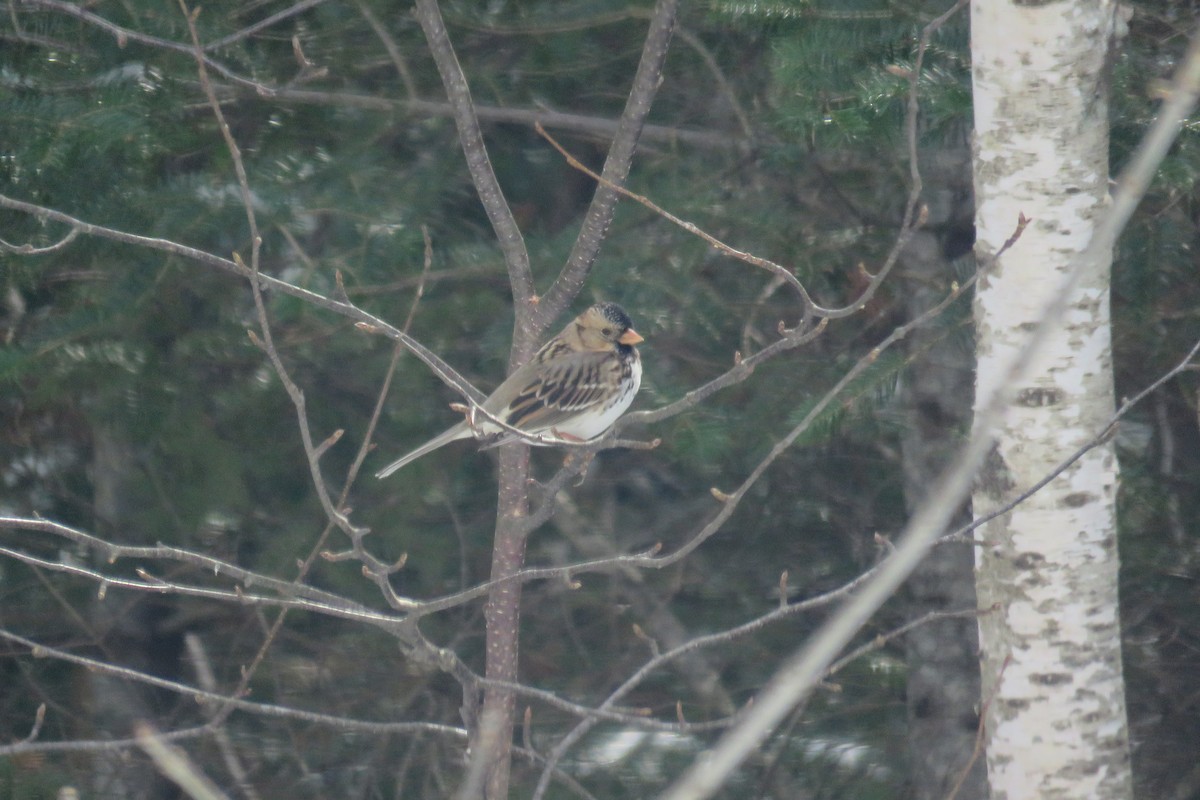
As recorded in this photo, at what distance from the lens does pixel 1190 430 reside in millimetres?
4500

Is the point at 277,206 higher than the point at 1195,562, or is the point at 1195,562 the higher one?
the point at 277,206

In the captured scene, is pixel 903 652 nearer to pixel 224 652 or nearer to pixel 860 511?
pixel 860 511

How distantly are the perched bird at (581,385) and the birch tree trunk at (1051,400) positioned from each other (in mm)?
1402

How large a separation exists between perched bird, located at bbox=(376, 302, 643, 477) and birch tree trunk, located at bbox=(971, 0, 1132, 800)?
140 cm

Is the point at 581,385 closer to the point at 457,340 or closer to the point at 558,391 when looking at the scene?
the point at 558,391

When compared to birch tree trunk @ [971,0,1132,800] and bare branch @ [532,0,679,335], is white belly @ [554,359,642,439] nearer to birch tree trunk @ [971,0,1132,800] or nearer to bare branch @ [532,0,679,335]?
bare branch @ [532,0,679,335]

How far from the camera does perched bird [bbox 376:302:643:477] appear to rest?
4195 mm

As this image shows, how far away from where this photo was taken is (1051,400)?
2.92 meters

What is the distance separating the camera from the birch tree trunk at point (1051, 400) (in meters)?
2.88

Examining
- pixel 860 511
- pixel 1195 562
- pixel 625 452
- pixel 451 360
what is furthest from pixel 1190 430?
pixel 451 360

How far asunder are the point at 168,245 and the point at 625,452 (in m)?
2.95

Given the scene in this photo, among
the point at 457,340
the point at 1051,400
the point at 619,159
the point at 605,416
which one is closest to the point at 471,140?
the point at 619,159

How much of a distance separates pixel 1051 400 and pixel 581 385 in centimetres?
186

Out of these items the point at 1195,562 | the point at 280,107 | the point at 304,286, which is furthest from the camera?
the point at 280,107
